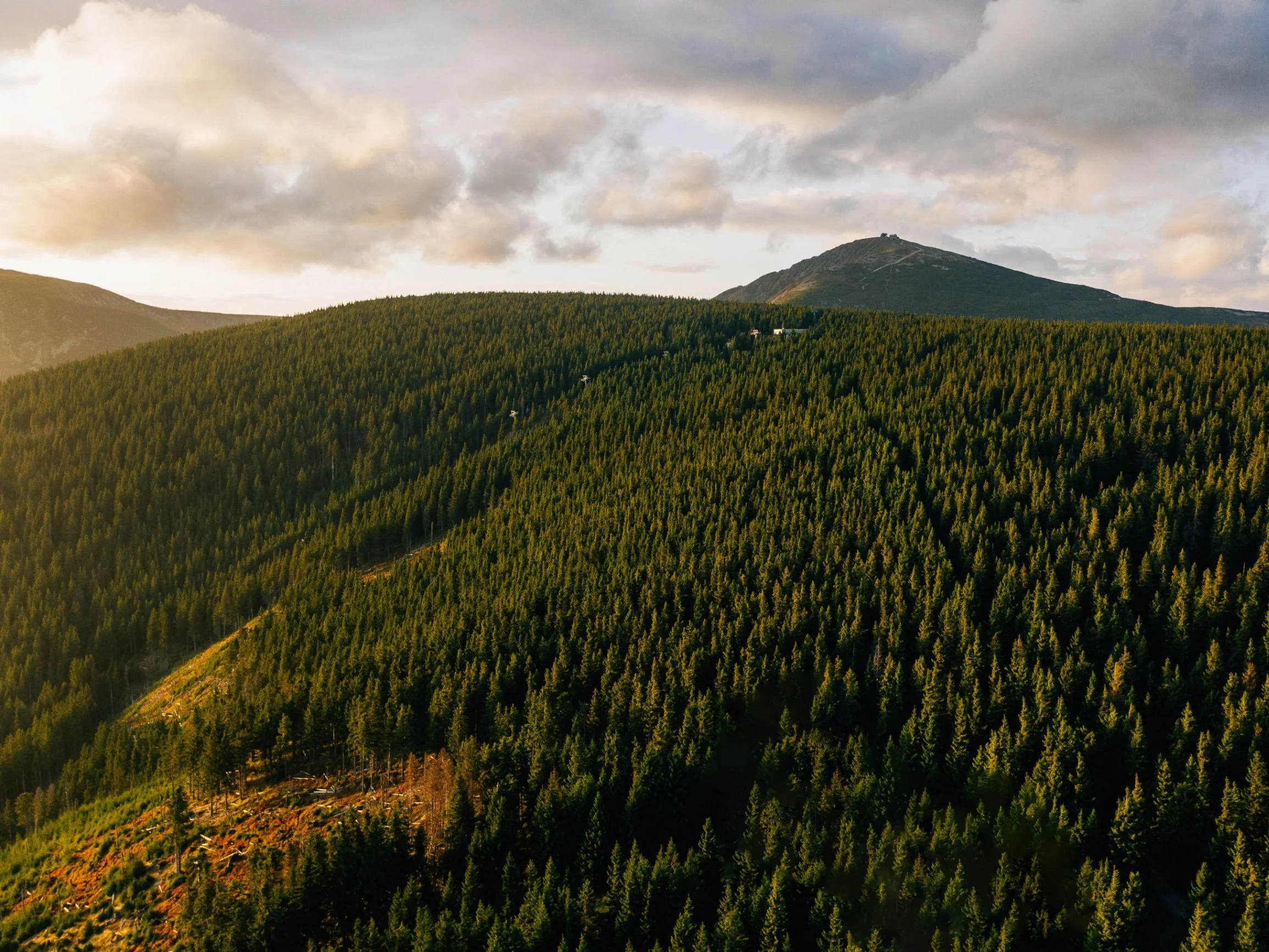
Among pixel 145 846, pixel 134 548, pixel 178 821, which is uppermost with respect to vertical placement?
pixel 134 548

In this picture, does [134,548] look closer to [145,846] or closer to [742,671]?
[145,846]

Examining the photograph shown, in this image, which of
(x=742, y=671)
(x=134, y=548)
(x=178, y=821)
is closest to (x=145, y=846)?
(x=178, y=821)

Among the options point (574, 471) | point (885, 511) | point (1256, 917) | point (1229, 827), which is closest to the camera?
point (1256, 917)

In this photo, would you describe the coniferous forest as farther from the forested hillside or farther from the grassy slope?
the grassy slope

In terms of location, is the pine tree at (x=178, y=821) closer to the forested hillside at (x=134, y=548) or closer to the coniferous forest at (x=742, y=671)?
the coniferous forest at (x=742, y=671)

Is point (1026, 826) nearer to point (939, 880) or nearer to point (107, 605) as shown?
point (939, 880)

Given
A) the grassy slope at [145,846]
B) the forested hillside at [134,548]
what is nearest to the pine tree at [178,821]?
the grassy slope at [145,846]

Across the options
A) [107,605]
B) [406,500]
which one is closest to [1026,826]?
[406,500]

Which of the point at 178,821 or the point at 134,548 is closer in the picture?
the point at 178,821
